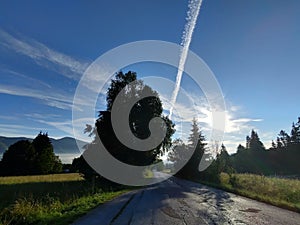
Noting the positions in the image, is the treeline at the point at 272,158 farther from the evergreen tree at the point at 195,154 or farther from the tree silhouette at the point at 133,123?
the tree silhouette at the point at 133,123

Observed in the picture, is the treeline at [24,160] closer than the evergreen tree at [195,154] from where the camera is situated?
No

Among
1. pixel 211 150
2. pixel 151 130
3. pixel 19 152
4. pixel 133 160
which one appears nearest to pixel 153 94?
pixel 151 130

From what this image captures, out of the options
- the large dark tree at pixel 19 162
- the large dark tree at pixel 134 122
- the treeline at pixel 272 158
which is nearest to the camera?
the large dark tree at pixel 134 122

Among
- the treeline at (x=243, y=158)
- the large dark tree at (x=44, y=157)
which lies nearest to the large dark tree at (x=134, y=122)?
the treeline at (x=243, y=158)

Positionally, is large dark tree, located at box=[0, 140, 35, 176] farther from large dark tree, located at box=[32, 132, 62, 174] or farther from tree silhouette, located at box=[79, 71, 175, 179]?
tree silhouette, located at box=[79, 71, 175, 179]

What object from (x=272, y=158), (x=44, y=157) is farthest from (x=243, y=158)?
(x=44, y=157)

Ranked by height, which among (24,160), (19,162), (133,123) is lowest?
(19,162)

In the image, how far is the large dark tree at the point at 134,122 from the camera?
1046 inches

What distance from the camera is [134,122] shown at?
28.2m

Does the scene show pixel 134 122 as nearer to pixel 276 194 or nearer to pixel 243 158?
pixel 276 194

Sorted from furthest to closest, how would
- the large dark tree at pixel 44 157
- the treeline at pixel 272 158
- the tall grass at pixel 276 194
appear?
the treeline at pixel 272 158, the large dark tree at pixel 44 157, the tall grass at pixel 276 194

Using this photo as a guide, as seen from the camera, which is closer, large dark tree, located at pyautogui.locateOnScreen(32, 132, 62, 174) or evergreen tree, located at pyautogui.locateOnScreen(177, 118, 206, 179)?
evergreen tree, located at pyautogui.locateOnScreen(177, 118, 206, 179)

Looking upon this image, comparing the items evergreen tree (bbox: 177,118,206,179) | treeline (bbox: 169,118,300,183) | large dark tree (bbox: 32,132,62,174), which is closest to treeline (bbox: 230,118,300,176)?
treeline (bbox: 169,118,300,183)

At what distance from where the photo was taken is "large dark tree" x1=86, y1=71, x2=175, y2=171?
87.2ft
